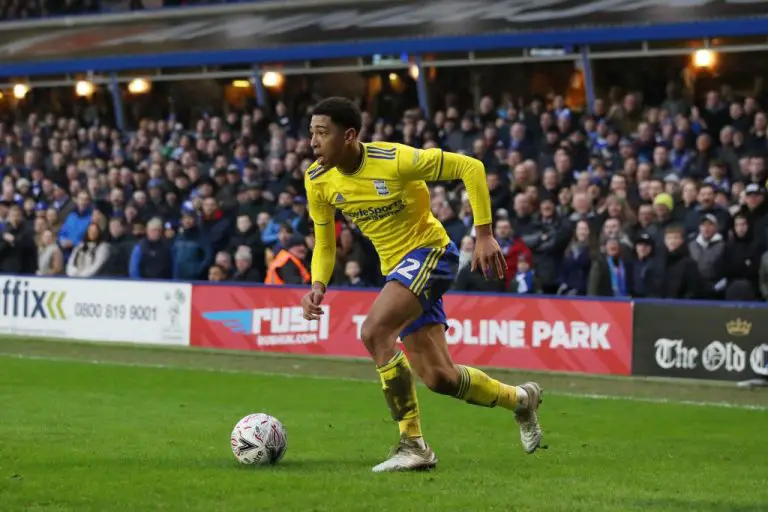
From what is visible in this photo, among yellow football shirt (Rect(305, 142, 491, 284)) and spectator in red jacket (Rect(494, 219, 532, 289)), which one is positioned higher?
yellow football shirt (Rect(305, 142, 491, 284))

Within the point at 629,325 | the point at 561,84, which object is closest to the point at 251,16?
the point at 561,84

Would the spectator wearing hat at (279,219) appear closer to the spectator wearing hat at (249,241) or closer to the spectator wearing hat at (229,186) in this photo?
the spectator wearing hat at (249,241)

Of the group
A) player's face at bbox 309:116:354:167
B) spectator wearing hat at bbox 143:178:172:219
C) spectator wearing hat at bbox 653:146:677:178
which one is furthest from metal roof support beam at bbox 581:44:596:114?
player's face at bbox 309:116:354:167

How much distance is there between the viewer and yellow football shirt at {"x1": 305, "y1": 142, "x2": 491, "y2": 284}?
8.68 meters

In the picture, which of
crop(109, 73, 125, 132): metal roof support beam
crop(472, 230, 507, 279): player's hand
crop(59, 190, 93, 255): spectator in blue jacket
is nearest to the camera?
crop(472, 230, 507, 279): player's hand

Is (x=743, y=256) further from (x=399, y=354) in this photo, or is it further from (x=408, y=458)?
(x=408, y=458)

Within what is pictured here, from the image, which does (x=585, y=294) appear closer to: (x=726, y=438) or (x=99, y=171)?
(x=726, y=438)

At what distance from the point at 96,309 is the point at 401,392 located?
1306 cm

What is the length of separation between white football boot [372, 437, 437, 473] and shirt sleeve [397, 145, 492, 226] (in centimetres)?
140

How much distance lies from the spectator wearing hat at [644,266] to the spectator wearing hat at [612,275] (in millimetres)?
191

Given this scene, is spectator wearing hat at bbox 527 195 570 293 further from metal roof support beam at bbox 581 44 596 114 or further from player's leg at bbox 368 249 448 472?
player's leg at bbox 368 249 448 472

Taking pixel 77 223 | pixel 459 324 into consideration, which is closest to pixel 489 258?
pixel 459 324

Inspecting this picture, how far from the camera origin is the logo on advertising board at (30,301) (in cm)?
2150

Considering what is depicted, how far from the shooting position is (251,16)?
30.5 m
